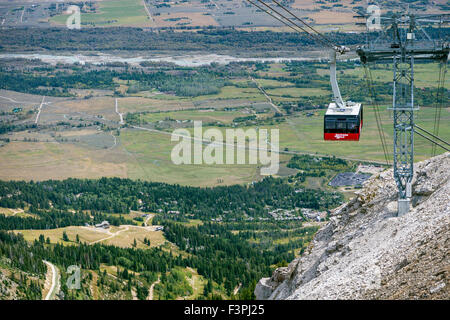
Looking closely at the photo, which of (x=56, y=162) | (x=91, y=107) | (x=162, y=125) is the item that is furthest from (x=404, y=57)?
(x=91, y=107)

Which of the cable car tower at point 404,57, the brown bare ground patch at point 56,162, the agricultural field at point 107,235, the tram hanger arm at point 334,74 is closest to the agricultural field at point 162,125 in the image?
the brown bare ground patch at point 56,162

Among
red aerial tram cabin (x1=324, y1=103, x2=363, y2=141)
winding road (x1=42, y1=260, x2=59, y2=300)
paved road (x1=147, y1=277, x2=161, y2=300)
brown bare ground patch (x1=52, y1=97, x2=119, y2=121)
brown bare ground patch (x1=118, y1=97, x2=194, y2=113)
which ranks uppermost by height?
red aerial tram cabin (x1=324, y1=103, x2=363, y2=141)

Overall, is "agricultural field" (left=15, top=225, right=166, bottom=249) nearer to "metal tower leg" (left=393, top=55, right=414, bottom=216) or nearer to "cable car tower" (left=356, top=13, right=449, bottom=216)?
"metal tower leg" (left=393, top=55, right=414, bottom=216)

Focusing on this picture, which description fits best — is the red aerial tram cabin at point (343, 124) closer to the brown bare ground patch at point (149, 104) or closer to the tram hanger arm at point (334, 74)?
the tram hanger arm at point (334, 74)

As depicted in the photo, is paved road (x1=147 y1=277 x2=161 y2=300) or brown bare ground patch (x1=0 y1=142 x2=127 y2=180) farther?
brown bare ground patch (x1=0 y1=142 x2=127 y2=180)

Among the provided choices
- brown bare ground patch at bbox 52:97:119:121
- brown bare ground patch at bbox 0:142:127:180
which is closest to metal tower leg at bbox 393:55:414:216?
brown bare ground patch at bbox 0:142:127:180

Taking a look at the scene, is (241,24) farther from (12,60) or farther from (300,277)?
(300,277)

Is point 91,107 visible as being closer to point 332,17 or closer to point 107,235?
point 332,17
